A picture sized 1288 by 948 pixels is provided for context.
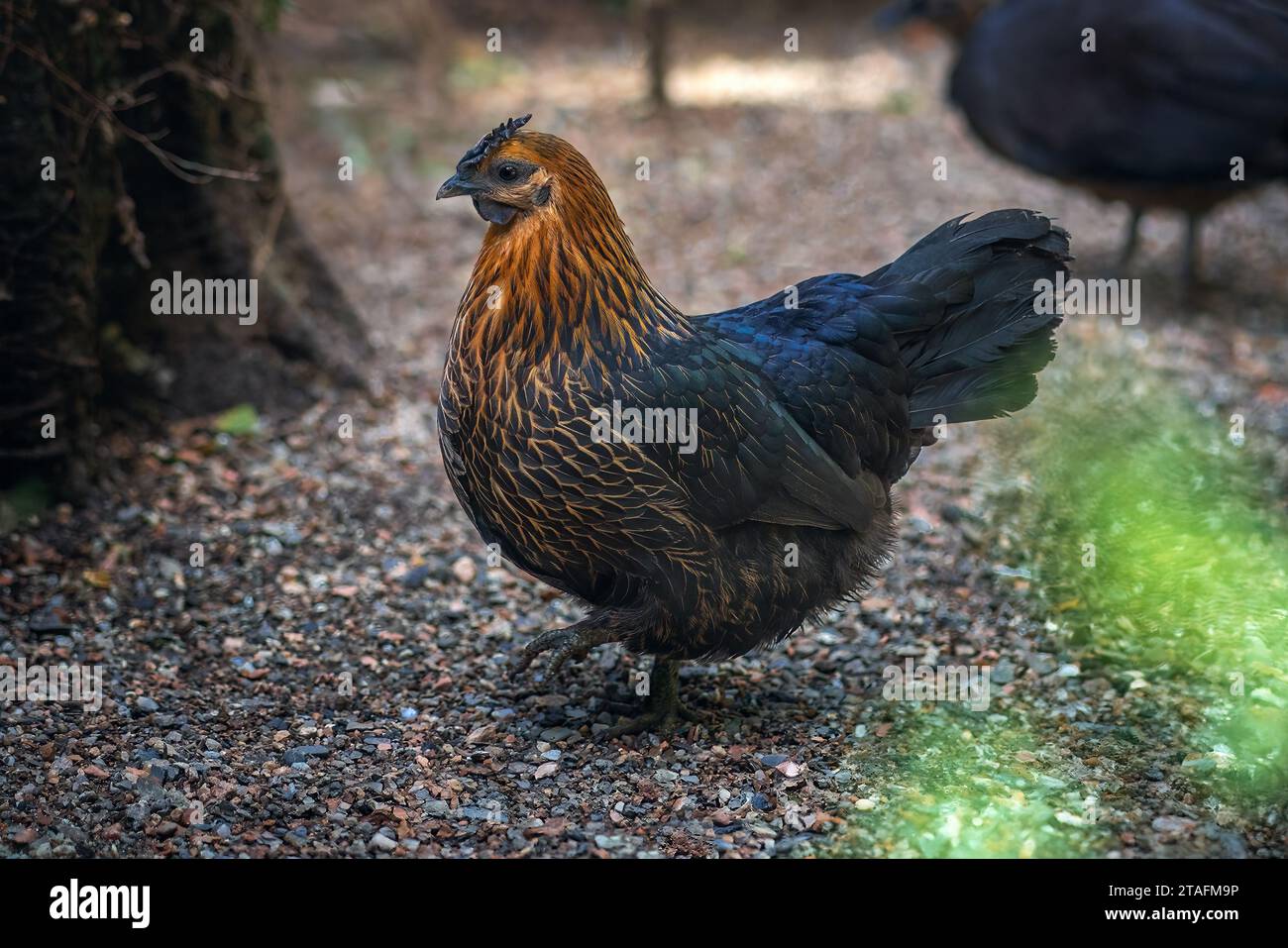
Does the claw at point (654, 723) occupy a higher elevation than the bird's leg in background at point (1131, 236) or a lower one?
lower

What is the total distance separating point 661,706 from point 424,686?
31.0 inches

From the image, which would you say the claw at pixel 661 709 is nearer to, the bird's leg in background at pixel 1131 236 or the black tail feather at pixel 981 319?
the black tail feather at pixel 981 319

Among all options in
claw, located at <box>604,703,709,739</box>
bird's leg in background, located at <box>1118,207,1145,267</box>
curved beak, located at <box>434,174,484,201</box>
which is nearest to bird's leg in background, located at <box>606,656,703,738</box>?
claw, located at <box>604,703,709,739</box>

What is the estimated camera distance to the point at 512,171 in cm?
345

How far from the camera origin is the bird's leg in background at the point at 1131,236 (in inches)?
296

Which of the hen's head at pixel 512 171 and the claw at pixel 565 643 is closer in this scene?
the hen's head at pixel 512 171

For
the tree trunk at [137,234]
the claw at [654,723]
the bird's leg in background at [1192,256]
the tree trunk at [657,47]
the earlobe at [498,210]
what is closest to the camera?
the earlobe at [498,210]

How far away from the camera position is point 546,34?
483 inches

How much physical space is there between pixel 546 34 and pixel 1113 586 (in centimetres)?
931

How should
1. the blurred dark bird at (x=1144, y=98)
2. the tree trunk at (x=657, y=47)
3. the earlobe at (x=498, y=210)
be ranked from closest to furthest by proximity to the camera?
the earlobe at (x=498, y=210) < the blurred dark bird at (x=1144, y=98) < the tree trunk at (x=657, y=47)

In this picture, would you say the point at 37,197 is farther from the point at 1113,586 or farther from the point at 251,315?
the point at 1113,586

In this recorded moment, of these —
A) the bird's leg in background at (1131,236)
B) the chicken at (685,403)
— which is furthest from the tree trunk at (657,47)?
the chicken at (685,403)

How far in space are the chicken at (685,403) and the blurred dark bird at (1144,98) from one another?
3503 millimetres

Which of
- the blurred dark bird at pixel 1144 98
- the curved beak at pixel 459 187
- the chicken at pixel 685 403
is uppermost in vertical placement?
the blurred dark bird at pixel 1144 98
